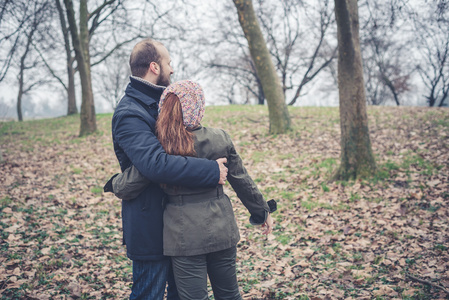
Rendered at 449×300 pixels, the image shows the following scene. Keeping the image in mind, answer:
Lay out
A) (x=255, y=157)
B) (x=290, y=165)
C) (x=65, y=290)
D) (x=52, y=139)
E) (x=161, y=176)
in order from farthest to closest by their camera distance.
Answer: (x=52, y=139) < (x=255, y=157) < (x=290, y=165) < (x=65, y=290) < (x=161, y=176)

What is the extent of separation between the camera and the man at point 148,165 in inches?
79.9

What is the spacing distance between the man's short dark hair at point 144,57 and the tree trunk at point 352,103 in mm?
5254

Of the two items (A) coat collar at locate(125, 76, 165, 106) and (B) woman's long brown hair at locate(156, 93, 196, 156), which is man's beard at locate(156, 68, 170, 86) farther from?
(B) woman's long brown hair at locate(156, 93, 196, 156)

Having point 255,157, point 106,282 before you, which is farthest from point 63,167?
point 106,282

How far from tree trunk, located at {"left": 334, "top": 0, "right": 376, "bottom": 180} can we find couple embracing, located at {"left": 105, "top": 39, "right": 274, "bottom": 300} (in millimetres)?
5181

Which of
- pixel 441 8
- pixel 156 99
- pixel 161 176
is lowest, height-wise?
pixel 161 176

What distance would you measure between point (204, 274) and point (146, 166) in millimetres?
816

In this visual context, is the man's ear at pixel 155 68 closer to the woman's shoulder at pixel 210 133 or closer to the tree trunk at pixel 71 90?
the woman's shoulder at pixel 210 133

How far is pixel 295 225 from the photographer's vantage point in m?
5.69

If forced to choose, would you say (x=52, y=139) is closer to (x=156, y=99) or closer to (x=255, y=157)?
(x=255, y=157)

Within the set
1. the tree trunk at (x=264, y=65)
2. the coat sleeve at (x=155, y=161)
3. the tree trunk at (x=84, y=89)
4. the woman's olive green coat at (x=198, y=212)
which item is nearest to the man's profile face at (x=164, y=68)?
the coat sleeve at (x=155, y=161)

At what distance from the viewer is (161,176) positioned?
200 centimetres

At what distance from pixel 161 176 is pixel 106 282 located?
2.92m

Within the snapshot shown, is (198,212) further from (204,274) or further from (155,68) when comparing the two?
(155,68)
